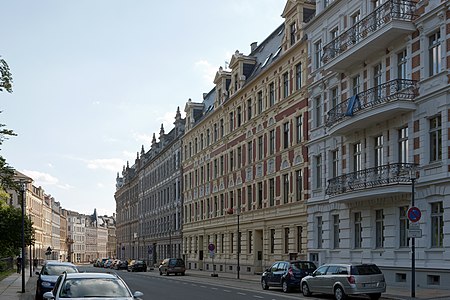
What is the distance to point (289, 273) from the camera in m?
30.6

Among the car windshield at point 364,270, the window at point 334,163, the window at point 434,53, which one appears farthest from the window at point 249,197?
the car windshield at point 364,270

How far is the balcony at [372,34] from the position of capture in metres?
28.4

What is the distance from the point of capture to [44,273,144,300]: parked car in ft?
44.0

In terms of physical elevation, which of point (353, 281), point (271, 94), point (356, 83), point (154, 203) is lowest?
point (353, 281)

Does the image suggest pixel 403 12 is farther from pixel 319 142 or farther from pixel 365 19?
pixel 319 142

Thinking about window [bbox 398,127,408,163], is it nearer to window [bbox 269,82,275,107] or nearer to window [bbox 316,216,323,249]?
window [bbox 316,216,323,249]

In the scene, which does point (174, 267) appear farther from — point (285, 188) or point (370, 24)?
point (370, 24)

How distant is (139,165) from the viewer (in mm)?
112500

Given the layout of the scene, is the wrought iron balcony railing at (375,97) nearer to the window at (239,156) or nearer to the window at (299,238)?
the window at (299,238)

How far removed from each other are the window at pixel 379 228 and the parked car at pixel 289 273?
3.17 metres

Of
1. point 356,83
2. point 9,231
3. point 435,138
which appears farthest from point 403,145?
point 9,231

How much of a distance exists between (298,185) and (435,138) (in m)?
14.7

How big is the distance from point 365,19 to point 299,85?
1092 cm

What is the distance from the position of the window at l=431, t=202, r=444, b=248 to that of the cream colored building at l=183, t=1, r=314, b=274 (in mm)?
12857
